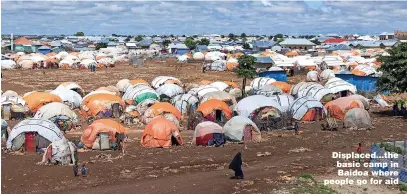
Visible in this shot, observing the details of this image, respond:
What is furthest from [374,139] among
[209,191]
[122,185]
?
[122,185]

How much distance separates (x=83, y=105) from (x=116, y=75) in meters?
32.7

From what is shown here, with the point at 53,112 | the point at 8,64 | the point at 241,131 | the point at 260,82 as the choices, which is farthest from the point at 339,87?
the point at 8,64

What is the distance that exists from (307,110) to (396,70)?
7.25 meters

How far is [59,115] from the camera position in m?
32.0

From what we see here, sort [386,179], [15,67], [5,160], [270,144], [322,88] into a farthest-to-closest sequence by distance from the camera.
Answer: [15,67] → [322,88] → [270,144] → [5,160] → [386,179]

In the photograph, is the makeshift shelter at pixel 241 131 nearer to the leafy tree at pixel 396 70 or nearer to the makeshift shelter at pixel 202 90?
the makeshift shelter at pixel 202 90

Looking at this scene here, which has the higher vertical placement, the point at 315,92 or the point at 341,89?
the point at 341,89

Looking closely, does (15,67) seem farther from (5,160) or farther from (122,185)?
(122,185)

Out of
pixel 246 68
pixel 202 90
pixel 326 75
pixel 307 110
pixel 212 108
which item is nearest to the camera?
pixel 212 108

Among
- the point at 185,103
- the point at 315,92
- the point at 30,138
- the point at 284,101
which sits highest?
the point at 315,92

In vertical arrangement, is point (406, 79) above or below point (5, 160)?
above

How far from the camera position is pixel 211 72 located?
73312 millimetres

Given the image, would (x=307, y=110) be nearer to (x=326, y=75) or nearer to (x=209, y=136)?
(x=209, y=136)

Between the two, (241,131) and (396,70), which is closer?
(241,131)
